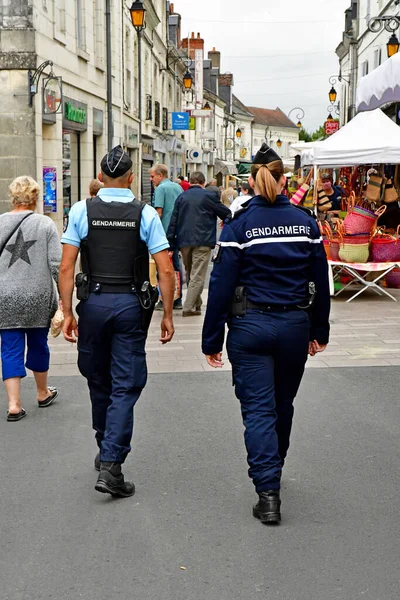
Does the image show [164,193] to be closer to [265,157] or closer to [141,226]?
[141,226]

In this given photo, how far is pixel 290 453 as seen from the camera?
5.39 m

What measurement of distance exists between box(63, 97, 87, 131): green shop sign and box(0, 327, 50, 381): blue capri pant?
1270 centimetres

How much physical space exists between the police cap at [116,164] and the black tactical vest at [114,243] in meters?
0.17

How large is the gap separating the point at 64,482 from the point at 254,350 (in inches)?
55.6

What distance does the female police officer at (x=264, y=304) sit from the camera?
4.27 meters

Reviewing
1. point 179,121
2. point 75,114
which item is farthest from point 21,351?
point 179,121

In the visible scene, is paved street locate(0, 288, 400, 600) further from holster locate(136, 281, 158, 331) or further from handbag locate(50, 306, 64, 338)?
holster locate(136, 281, 158, 331)

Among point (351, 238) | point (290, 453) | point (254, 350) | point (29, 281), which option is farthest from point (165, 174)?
point (254, 350)

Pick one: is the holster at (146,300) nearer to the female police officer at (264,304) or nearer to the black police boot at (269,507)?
the female police officer at (264,304)

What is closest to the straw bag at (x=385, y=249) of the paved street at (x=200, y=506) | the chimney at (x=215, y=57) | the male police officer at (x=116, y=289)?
the paved street at (x=200, y=506)

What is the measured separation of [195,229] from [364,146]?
3.50m

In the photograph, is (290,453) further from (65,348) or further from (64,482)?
(65,348)

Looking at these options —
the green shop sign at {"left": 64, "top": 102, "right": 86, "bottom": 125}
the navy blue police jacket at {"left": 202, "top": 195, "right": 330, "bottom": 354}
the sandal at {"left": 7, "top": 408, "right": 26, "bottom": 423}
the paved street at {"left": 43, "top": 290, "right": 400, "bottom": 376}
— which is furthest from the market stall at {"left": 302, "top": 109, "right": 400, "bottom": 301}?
the navy blue police jacket at {"left": 202, "top": 195, "right": 330, "bottom": 354}

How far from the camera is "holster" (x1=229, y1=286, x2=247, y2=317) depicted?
4301mm
